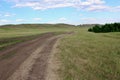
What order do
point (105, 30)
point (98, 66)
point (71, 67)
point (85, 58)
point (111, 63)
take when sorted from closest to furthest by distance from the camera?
1. point (71, 67)
2. point (98, 66)
3. point (111, 63)
4. point (85, 58)
5. point (105, 30)

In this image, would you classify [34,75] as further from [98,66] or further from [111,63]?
[111,63]

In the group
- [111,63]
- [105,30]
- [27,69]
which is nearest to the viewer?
[27,69]

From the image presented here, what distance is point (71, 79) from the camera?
10.6 m

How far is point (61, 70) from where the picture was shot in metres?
11.9

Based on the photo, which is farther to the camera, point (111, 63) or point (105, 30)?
point (105, 30)

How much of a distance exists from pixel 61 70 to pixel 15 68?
88.0 inches

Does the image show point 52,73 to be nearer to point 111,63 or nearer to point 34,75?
point 34,75

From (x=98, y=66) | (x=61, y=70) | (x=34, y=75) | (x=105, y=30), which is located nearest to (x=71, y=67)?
(x=61, y=70)

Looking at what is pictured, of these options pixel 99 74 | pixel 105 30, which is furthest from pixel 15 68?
pixel 105 30

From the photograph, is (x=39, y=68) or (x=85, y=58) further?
(x=85, y=58)

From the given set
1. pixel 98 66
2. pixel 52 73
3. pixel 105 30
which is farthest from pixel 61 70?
pixel 105 30

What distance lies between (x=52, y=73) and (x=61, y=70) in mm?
877

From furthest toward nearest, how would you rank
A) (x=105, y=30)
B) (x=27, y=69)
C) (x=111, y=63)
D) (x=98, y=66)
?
1. (x=105, y=30)
2. (x=111, y=63)
3. (x=98, y=66)
4. (x=27, y=69)

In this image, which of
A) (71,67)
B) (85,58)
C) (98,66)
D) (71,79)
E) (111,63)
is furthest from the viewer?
(85,58)
